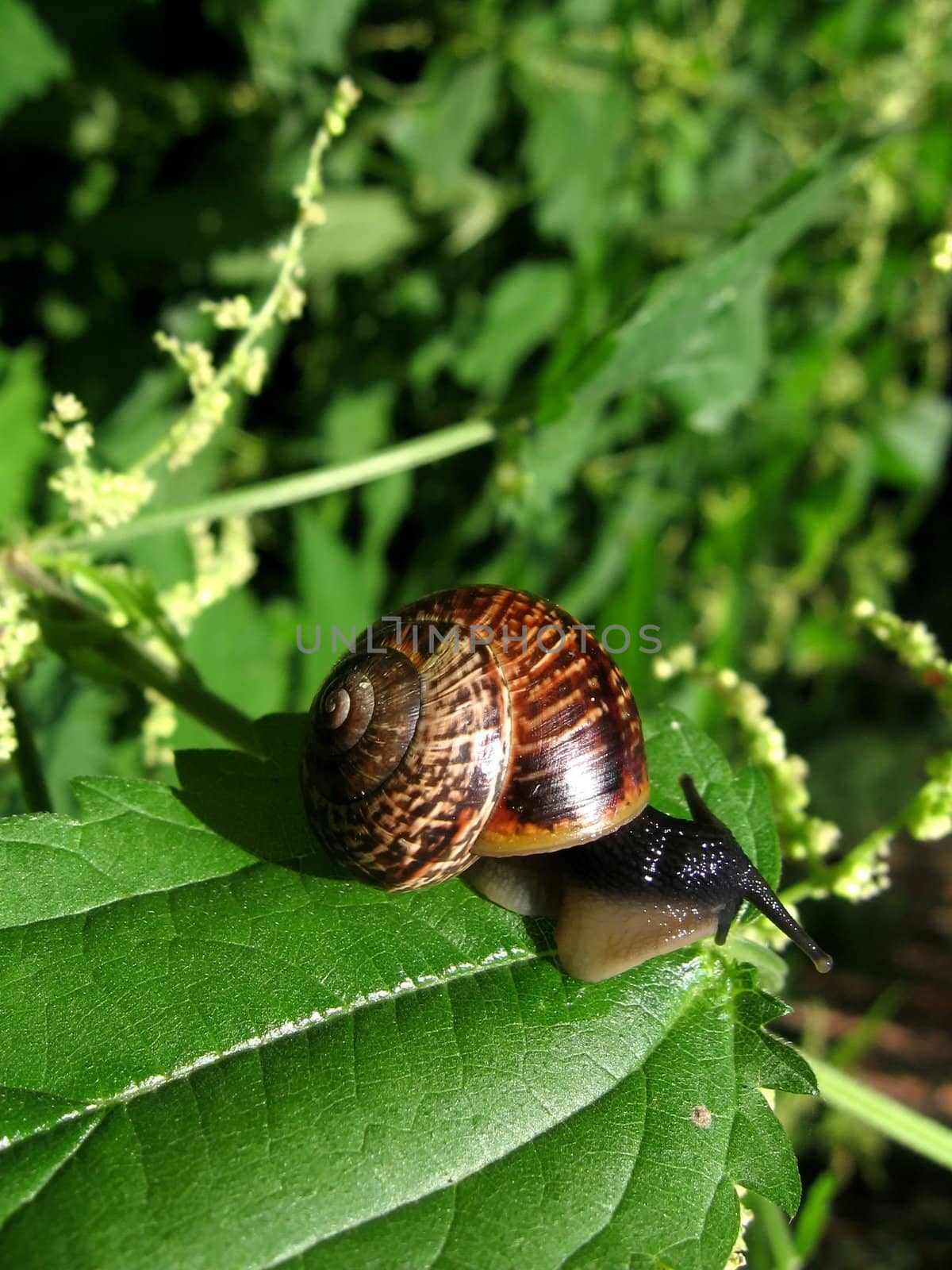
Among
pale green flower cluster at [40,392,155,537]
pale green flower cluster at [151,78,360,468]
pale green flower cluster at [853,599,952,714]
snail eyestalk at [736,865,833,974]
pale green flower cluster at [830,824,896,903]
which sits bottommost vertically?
snail eyestalk at [736,865,833,974]

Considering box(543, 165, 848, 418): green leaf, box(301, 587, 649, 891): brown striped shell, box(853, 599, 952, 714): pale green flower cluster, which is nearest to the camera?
box(301, 587, 649, 891): brown striped shell

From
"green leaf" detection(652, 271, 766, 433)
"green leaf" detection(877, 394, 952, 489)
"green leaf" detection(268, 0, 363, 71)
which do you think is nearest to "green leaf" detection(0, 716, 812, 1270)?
"green leaf" detection(652, 271, 766, 433)

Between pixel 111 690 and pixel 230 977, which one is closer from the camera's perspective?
pixel 230 977

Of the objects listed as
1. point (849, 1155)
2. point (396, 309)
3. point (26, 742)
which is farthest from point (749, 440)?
point (849, 1155)

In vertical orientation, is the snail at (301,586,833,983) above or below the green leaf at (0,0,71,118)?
below

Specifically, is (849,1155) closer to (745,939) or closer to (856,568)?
(856,568)

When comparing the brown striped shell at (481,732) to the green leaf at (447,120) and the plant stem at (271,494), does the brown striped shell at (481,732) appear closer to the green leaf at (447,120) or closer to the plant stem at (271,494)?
the plant stem at (271,494)

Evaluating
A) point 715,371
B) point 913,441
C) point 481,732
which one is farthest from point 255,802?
point 913,441

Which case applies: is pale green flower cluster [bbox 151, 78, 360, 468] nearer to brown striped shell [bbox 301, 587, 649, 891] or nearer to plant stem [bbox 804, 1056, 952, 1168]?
brown striped shell [bbox 301, 587, 649, 891]
